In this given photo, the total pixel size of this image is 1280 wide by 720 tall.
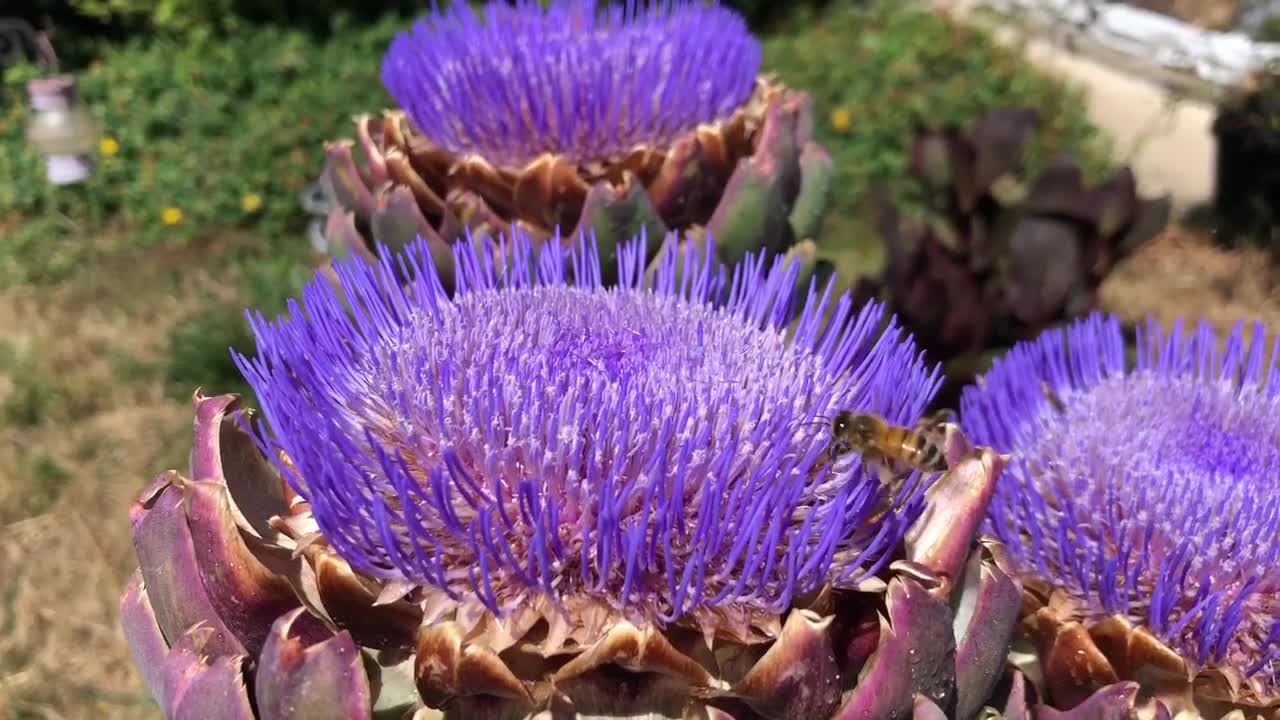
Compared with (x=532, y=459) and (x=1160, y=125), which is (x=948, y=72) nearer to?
(x=1160, y=125)

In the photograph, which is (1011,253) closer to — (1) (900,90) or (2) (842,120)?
(2) (842,120)

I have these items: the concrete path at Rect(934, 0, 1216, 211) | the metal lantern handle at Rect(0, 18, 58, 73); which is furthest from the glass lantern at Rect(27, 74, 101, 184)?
the concrete path at Rect(934, 0, 1216, 211)

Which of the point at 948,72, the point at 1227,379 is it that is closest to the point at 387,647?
the point at 1227,379

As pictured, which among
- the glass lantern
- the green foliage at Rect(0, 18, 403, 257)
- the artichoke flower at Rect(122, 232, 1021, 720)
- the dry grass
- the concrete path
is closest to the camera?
the artichoke flower at Rect(122, 232, 1021, 720)

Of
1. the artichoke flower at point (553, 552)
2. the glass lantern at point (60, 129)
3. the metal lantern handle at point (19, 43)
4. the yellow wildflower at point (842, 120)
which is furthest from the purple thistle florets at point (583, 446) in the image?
the metal lantern handle at point (19, 43)

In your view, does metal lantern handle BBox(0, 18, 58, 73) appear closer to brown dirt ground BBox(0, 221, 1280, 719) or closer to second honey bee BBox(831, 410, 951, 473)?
brown dirt ground BBox(0, 221, 1280, 719)

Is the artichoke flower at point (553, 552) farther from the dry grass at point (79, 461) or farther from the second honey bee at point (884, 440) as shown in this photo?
the dry grass at point (79, 461)
